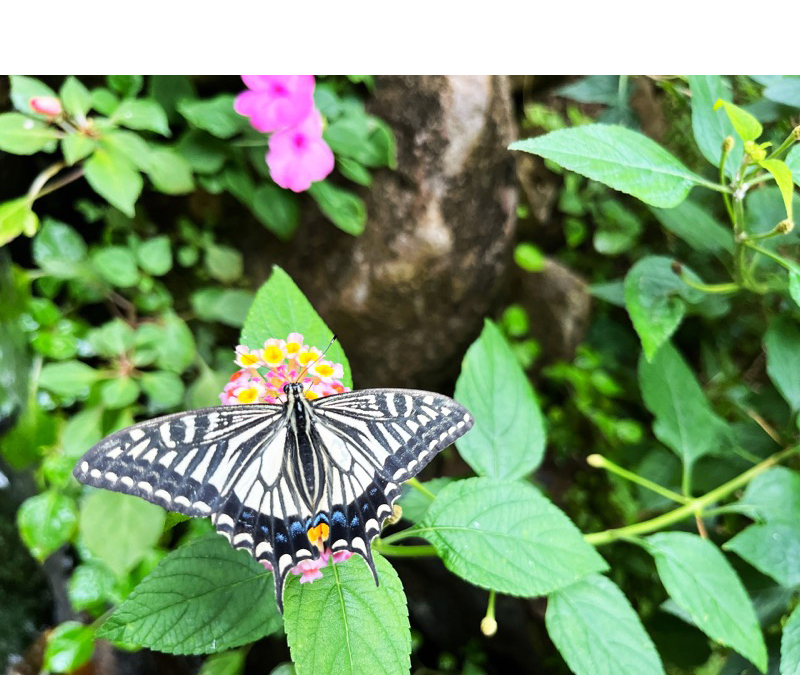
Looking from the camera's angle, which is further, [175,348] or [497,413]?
[175,348]

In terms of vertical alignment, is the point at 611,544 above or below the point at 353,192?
below

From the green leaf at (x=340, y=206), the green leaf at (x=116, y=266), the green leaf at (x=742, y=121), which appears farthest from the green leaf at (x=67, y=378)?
the green leaf at (x=742, y=121)

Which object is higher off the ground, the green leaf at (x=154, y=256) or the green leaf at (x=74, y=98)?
the green leaf at (x=74, y=98)

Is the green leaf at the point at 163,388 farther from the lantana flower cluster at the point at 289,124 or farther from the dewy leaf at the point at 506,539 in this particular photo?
the dewy leaf at the point at 506,539

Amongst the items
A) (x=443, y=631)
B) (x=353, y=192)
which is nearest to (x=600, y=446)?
(x=443, y=631)

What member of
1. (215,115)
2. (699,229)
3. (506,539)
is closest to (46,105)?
(215,115)

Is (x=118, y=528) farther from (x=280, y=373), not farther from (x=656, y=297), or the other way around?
(x=656, y=297)
